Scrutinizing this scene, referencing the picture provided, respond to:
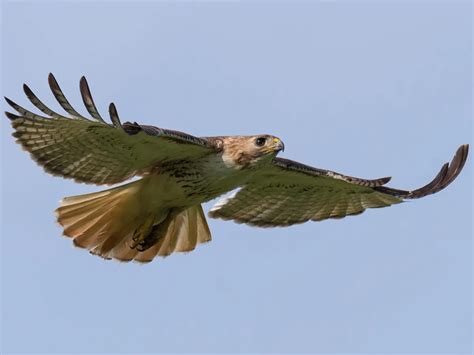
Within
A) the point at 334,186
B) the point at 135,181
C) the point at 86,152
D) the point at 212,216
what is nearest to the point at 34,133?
the point at 86,152

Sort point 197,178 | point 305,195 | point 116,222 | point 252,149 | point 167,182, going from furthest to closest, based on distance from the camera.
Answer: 1. point 305,195
2. point 116,222
3. point 167,182
4. point 197,178
5. point 252,149

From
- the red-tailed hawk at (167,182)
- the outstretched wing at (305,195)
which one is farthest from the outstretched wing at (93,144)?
the outstretched wing at (305,195)

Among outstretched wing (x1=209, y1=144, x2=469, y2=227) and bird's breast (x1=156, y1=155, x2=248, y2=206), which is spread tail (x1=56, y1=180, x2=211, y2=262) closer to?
bird's breast (x1=156, y1=155, x2=248, y2=206)

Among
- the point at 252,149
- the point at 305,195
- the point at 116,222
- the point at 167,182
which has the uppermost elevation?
the point at 305,195

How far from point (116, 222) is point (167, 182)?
947 millimetres

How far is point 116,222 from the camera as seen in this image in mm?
15594

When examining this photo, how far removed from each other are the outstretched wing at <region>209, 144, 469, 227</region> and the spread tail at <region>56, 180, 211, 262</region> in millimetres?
1124

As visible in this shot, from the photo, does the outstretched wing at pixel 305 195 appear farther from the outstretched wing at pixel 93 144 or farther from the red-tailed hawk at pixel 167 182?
the outstretched wing at pixel 93 144

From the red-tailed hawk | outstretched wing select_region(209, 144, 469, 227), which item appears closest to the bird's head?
the red-tailed hawk

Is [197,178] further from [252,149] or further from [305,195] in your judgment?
[305,195]

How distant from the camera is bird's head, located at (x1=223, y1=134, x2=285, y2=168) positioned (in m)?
14.9

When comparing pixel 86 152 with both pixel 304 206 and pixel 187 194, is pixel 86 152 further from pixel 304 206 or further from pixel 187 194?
pixel 304 206

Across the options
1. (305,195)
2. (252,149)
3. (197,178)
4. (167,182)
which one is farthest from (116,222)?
(305,195)

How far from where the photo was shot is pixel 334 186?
54.0 feet
